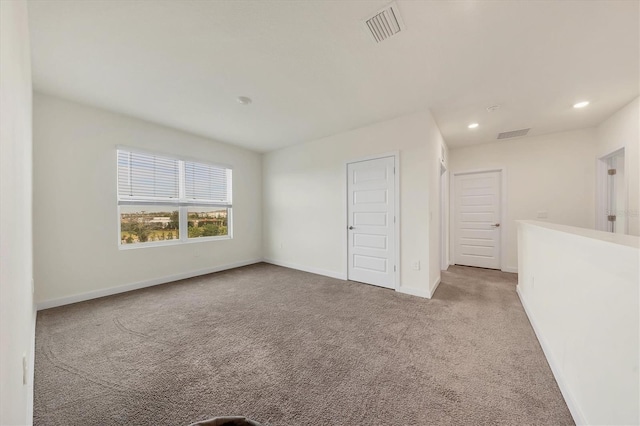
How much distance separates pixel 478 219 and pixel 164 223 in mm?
6139

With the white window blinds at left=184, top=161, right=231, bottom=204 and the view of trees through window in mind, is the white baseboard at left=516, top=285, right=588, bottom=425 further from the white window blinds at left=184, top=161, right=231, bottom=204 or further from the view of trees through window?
the white window blinds at left=184, top=161, right=231, bottom=204

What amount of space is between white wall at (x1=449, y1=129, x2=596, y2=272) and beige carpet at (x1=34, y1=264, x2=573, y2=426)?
2.24 meters

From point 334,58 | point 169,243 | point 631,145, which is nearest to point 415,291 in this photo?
point 334,58

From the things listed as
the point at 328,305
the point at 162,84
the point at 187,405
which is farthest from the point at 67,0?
the point at 328,305

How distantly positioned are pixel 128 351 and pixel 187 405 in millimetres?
1003

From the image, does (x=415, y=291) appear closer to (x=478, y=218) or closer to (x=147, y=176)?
(x=478, y=218)

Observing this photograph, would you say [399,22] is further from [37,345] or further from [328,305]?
[37,345]

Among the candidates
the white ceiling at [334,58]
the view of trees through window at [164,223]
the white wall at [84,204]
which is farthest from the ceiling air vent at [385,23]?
the view of trees through window at [164,223]

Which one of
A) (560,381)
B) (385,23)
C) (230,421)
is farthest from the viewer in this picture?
(385,23)

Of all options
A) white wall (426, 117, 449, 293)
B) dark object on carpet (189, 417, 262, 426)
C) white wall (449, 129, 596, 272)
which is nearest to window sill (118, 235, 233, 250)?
dark object on carpet (189, 417, 262, 426)

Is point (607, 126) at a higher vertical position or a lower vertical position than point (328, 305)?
higher

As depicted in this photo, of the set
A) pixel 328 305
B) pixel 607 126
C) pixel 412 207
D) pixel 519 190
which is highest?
pixel 607 126

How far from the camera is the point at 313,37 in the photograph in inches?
75.5

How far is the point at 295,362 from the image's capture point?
1854mm
